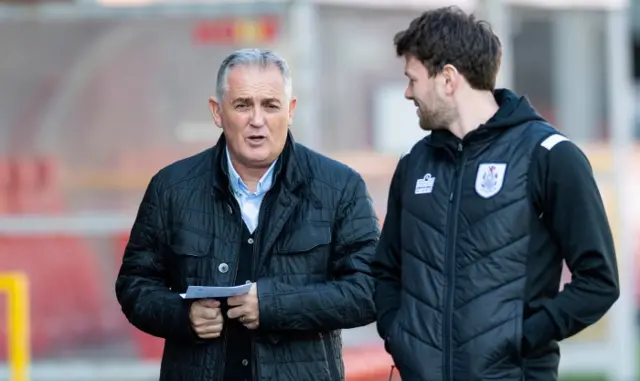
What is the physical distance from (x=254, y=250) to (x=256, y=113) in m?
0.41

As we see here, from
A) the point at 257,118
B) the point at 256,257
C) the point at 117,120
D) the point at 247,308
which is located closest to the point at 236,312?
the point at 247,308

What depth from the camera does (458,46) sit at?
394 cm

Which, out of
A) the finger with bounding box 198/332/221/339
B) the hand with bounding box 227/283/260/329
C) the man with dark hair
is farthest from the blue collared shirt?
the man with dark hair

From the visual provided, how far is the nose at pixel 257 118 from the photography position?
446 centimetres

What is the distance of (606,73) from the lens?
938 cm

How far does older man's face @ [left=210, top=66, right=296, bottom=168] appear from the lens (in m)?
4.48

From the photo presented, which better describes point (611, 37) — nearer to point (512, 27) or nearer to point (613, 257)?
point (512, 27)

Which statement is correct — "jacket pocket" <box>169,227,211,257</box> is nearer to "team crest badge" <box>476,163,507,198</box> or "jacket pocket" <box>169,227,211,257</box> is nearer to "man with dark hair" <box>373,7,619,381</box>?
"man with dark hair" <box>373,7,619,381</box>

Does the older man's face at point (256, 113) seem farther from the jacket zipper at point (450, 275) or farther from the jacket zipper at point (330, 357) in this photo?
the jacket zipper at point (450, 275)

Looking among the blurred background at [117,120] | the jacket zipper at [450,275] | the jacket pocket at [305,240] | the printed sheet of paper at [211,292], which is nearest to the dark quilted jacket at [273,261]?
the jacket pocket at [305,240]

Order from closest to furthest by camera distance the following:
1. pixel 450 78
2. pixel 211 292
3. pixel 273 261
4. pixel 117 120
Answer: pixel 450 78 < pixel 211 292 < pixel 273 261 < pixel 117 120

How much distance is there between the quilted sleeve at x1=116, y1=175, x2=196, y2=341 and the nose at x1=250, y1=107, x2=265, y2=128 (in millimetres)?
405

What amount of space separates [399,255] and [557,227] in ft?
1.81

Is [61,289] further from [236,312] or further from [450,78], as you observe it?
[450,78]
